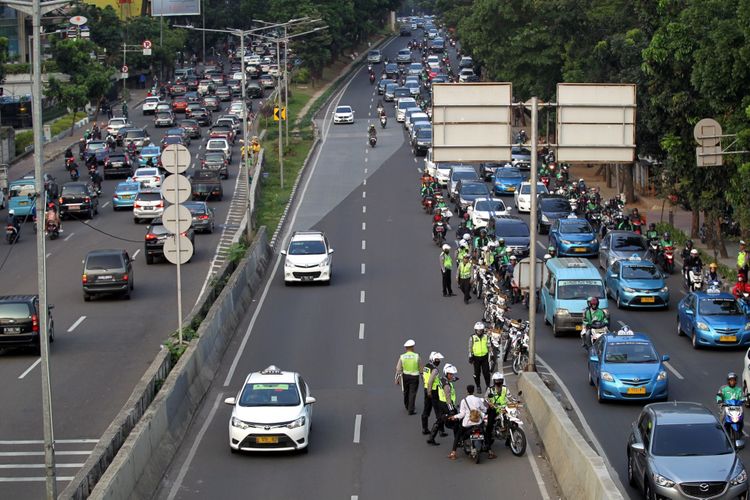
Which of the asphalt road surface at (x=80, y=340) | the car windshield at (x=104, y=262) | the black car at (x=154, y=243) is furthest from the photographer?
the black car at (x=154, y=243)

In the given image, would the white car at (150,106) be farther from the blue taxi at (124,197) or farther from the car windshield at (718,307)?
the car windshield at (718,307)

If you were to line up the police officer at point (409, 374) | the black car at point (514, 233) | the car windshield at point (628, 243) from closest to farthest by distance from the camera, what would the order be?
1. the police officer at point (409, 374)
2. the car windshield at point (628, 243)
3. the black car at point (514, 233)

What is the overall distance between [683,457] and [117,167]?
182 ft

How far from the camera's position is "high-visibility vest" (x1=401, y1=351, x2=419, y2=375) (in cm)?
2630

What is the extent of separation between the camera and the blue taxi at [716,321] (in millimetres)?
33188

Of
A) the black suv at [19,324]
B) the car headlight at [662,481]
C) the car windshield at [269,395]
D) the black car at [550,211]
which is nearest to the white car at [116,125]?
the black car at [550,211]

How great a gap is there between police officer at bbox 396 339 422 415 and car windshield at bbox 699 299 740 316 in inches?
402

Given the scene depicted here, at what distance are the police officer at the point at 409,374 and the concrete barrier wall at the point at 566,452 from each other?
2306 millimetres

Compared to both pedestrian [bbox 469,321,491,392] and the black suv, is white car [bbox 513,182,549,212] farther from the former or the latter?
pedestrian [bbox 469,321,491,392]

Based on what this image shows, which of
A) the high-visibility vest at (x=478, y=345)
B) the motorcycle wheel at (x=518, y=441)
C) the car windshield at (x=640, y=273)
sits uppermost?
the car windshield at (x=640, y=273)

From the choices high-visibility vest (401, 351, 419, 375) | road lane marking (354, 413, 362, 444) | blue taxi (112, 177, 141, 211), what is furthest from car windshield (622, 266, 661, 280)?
blue taxi (112, 177, 141, 211)

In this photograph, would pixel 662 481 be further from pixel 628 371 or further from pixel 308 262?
pixel 308 262

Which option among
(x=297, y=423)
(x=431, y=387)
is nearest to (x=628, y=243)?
(x=431, y=387)

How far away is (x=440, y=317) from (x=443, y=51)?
121m
